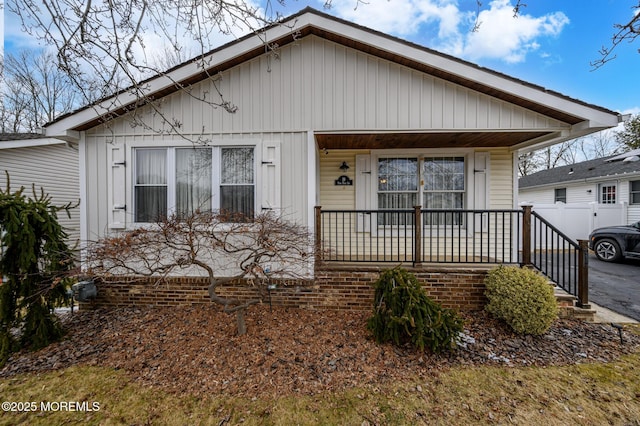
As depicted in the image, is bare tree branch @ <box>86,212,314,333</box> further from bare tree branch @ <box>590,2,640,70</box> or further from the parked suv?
the parked suv

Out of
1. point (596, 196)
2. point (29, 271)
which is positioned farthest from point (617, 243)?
point (29, 271)

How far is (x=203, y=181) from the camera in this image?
15.2ft

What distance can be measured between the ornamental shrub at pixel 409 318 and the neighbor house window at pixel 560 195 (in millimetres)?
15891

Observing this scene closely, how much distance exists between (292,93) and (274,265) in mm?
2996

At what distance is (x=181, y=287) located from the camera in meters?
4.65

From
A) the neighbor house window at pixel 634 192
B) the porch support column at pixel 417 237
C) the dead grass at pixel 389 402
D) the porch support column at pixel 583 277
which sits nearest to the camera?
the dead grass at pixel 389 402

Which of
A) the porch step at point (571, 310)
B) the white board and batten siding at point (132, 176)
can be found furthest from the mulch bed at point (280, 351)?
the white board and batten siding at point (132, 176)

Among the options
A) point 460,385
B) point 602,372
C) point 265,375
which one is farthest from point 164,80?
point 602,372

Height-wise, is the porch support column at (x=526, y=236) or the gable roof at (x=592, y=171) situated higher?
the gable roof at (x=592, y=171)

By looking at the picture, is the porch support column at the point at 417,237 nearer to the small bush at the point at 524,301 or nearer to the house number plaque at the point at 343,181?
the small bush at the point at 524,301

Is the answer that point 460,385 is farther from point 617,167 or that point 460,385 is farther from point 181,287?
point 617,167

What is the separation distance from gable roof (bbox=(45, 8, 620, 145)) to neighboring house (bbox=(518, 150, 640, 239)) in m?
8.12

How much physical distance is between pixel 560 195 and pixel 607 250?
26.0ft

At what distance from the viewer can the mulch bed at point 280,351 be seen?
9.53 feet
